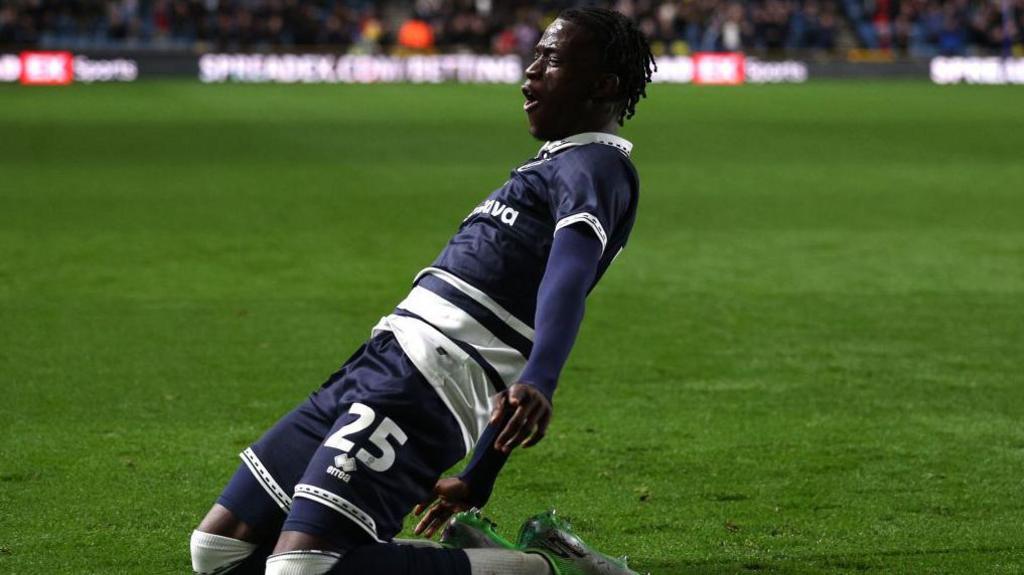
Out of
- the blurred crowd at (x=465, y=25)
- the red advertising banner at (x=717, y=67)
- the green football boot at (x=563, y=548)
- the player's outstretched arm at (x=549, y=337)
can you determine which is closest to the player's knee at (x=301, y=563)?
the player's outstretched arm at (x=549, y=337)

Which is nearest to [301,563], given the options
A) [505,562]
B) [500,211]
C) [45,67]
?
[505,562]

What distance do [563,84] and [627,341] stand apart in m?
4.98

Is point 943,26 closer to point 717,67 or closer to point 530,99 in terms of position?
point 717,67

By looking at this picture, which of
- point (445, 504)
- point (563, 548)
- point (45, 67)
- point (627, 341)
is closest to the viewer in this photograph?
point (563, 548)

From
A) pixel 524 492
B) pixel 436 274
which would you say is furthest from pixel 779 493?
pixel 436 274

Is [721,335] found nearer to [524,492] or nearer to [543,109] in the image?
[524,492]

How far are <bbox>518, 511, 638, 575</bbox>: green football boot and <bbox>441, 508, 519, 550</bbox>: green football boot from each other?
69mm

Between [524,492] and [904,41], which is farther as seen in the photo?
[904,41]

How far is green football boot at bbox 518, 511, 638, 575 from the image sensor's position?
4.05m

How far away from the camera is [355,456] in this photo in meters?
3.61

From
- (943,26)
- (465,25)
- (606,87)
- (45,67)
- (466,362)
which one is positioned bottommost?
(45,67)

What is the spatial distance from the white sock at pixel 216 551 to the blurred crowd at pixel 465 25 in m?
32.0

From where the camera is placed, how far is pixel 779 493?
568 centimetres

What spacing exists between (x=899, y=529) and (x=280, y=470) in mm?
2411
